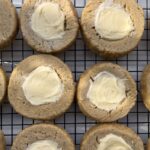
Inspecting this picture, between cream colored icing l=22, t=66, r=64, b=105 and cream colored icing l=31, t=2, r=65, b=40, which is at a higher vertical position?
cream colored icing l=31, t=2, r=65, b=40

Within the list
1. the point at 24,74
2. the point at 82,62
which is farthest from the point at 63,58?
the point at 24,74

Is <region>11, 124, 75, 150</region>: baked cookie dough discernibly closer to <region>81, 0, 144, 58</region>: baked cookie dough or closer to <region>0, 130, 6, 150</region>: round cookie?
<region>0, 130, 6, 150</region>: round cookie

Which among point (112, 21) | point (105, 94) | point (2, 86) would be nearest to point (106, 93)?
point (105, 94)

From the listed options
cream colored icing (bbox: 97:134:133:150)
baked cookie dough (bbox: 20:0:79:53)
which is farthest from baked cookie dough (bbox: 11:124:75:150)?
baked cookie dough (bbox: 20:0:79:53)

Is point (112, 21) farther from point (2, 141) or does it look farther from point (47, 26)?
point (2, 141)

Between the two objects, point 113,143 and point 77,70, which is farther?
point 77,70

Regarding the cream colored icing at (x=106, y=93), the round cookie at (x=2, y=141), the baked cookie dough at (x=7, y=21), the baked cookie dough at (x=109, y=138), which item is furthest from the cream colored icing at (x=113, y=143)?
the baked cookie dough at (x=7, y=21)

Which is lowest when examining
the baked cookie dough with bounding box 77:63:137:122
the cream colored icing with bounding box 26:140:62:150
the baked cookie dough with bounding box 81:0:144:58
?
the cream colored icing with bounding box 26:140:62:150

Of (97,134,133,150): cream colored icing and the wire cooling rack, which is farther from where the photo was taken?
the wire cooling rack
